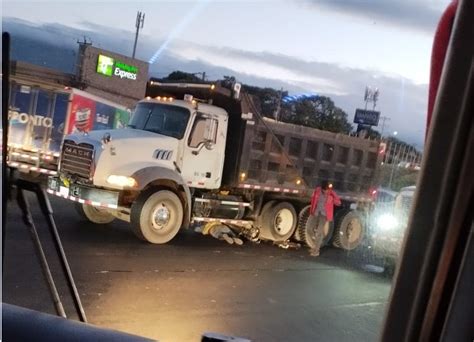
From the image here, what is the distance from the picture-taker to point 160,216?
394 inches

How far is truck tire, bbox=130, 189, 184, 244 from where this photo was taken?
975cm

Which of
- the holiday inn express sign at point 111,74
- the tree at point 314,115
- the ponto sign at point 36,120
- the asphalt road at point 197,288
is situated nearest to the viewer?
the asphalt road at point 197,288

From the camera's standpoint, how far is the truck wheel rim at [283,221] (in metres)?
12.0

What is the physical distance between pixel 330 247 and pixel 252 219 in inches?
88.0

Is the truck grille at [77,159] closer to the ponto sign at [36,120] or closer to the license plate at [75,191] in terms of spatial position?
the license plate at [75,191]

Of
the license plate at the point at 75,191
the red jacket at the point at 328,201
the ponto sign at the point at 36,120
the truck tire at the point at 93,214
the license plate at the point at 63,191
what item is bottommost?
the truck tire at the point at 93,214

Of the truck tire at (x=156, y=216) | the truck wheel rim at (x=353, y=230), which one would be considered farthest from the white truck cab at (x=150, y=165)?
the truck wheel rim at (x=353, y=230)

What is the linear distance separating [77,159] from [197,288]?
371 centimetres

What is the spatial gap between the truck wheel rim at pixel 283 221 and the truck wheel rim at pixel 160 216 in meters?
2.67

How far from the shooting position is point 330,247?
13062 mm

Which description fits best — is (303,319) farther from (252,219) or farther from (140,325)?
(252,219)

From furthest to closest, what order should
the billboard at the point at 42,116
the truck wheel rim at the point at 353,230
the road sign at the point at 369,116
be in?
the truck wheel rim at the point at 353,230 < the billboard at the point at 42,116 < the road sign at the point at 369,116

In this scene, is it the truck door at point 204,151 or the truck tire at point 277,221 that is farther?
the truck tire at point 277,221

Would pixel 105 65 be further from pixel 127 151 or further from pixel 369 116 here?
pixel 369 116
